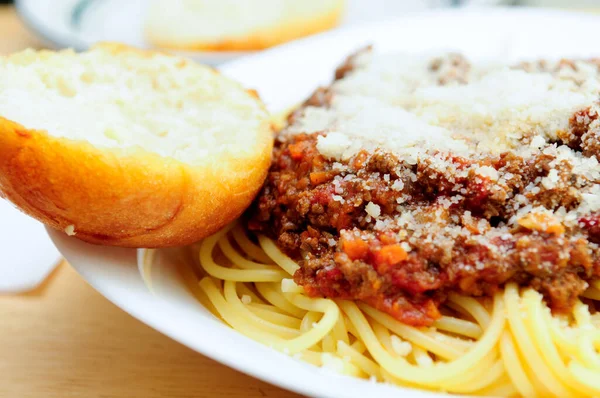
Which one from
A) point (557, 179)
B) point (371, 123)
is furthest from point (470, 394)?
point (371, 123)

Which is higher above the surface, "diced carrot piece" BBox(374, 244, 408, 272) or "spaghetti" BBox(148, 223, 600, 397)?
"diced carrot piece" BBox(374, 244, 408, 272)

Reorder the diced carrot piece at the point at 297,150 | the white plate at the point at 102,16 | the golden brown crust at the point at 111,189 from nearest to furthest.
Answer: the golden brown crust at the point at 111,189 → the diced carrot piece at the point at 297,150 → the white plate at the point at 102,16

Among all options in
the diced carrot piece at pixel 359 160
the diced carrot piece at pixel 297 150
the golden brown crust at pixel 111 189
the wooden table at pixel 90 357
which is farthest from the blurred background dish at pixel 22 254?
the diced carrot piece at pixel 359 160

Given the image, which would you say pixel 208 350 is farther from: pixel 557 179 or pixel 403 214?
pixel 557 179

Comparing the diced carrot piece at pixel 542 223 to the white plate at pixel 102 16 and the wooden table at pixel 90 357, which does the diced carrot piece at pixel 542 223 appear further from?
the white plate at pixel 102 16

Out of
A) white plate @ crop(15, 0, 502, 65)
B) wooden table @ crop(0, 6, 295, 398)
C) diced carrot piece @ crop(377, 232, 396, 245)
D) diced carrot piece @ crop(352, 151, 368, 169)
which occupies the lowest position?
wooden table @ crop(0, 6, 295, 398)

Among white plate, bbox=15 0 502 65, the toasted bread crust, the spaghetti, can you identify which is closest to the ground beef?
the spaghetti

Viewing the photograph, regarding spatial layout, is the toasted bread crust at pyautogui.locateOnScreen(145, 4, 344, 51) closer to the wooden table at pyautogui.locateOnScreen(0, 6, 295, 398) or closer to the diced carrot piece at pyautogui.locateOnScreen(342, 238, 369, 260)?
the wooden table at pyautogui.locateOnScreen(0, 6, 295, 398)

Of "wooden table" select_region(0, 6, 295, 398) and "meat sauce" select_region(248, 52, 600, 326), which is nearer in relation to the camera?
"meat sauce" select_region(248, 52, 600, 326)
